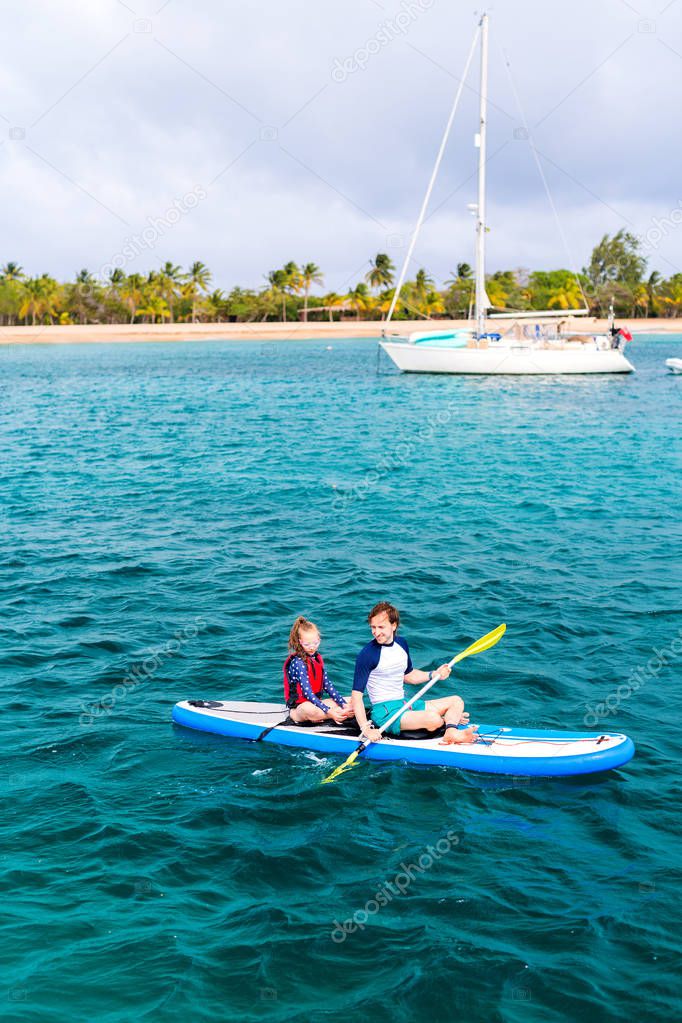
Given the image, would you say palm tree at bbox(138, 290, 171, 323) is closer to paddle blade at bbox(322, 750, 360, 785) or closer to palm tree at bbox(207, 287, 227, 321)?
palm tree at bbox(207, 287, 227, 321)

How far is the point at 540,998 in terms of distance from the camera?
215 inches

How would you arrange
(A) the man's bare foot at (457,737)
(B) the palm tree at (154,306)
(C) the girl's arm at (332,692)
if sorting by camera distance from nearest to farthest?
(A) the man's bare foot at (457,737), (C) the girl's arm at (332,692), (B) the palm tree at (154,306)

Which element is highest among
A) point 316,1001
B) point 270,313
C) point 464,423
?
point 270,313

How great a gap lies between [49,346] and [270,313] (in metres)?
31.3

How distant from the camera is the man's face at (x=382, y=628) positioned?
7.67 m

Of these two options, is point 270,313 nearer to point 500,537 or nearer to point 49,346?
point 49,346

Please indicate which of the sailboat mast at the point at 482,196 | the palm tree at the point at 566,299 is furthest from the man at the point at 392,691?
the palm tree at the point at 566,299

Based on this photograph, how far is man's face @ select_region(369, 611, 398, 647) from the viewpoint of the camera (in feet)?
25.2

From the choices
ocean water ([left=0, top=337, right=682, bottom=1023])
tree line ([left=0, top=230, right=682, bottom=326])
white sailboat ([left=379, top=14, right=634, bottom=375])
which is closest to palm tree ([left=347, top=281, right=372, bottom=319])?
tree line ([left=0, top=230, right=682, bottom=326])

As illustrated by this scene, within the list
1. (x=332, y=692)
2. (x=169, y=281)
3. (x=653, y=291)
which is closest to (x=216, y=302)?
(x=169, y=281)

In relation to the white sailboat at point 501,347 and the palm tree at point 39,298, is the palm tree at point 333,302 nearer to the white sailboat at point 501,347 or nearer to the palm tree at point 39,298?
the palm tree at point 39,298

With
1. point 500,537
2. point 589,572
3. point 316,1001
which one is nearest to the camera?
point 316,1001

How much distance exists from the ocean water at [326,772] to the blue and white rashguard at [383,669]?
0.69 metres

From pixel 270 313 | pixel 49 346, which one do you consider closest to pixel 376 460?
pixel 49 346
